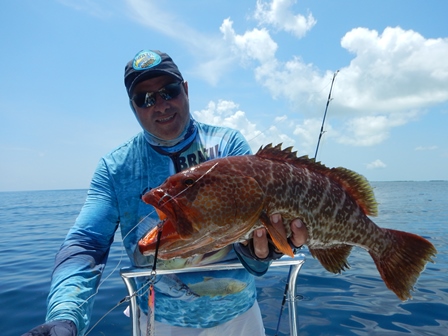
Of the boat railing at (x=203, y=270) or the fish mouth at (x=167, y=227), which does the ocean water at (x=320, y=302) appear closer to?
the boat railing at (x=203, y=270)

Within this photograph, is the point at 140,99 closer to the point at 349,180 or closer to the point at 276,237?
the point at 276,237

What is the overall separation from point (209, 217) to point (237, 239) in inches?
12.6

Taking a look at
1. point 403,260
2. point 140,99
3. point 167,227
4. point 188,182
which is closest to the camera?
point 167,227

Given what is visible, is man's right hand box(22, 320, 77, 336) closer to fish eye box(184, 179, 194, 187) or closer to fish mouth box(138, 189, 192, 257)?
fish mouth box(138, 189, 192, 257)

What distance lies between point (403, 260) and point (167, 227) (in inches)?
83.7

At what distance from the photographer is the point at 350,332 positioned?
18.6 ft

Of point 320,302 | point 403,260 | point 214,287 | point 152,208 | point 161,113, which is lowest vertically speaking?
point 320,302

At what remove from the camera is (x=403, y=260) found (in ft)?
9.68

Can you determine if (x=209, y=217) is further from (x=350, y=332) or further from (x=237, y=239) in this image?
(x=350, y=332)

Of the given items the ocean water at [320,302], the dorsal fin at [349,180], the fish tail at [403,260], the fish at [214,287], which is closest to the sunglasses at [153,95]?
the dorsal fin at [349,180]

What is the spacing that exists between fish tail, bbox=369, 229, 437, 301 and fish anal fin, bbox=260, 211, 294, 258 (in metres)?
1.08

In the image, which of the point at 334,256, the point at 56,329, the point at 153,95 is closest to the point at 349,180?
the point at 334,256

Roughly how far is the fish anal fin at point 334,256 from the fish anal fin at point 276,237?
0.65 metres

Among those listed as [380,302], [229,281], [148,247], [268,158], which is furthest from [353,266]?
[148,247]
